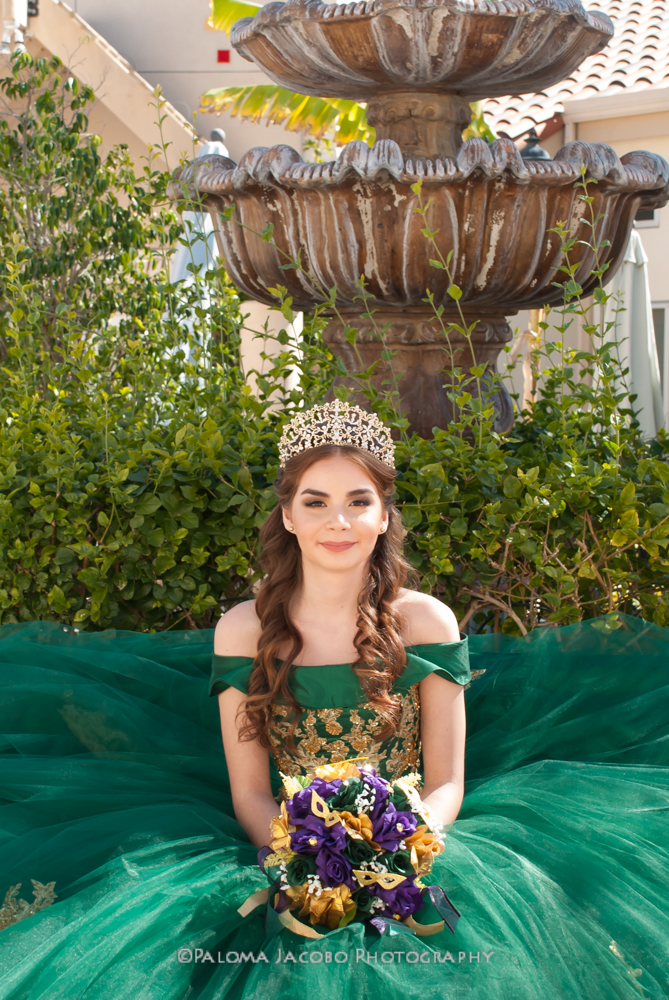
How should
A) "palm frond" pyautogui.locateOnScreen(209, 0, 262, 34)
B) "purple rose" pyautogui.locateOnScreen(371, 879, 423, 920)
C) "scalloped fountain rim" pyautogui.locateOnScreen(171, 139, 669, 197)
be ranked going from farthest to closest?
"palm frond" pyautogui.locateOnScreen(209, 0, 262, 34), "scalloped fountain rim" pyautogui.locateOnScreen(171, 139, 669, 197), "purple rose" pyautogui.locateOnScreen(371, 879, 423, 920)

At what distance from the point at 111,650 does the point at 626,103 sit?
345 inches

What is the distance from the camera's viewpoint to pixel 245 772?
217 cm

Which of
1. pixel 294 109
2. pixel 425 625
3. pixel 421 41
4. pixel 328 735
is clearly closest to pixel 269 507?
pixel 425 625

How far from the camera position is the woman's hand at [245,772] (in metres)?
2.11

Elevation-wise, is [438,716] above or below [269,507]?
below

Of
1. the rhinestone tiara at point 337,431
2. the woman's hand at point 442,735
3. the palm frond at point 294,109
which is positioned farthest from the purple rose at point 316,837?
the palm frond at point 294,109

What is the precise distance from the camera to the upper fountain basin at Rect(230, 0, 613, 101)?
2953mm

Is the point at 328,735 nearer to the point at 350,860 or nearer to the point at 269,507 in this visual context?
the point at 350,860

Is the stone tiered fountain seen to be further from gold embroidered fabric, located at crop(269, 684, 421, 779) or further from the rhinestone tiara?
gold embroidered fabric, located at crop(269, 684, 421, 779)

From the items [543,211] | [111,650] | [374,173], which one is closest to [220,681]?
[111,650]

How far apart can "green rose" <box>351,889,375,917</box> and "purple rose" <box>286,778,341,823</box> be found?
0.52 feet

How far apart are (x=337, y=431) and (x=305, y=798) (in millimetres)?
891

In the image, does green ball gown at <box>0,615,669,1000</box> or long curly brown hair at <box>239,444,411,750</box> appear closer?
green ball gown at <box>0,615,669,1000</box>

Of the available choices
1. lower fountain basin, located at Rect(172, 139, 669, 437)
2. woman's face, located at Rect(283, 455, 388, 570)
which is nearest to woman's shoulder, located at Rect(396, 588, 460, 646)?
woman's face, located at Rect(283, 455, 388, 570)
